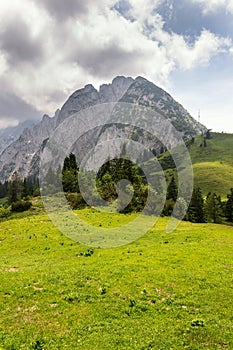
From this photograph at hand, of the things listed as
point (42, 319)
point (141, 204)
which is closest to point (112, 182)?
point (141, 204)

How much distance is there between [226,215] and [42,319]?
10804cm

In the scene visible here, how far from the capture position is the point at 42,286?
20.9 metres

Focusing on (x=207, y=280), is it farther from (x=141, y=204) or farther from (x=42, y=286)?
(x=141, y=204)

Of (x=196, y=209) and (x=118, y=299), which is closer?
(x=118, y=299)

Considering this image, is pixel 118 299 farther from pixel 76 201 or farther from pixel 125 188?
pixel 125 188

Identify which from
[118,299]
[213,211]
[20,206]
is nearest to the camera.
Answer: [118,299]

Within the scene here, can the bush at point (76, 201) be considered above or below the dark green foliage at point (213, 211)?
above

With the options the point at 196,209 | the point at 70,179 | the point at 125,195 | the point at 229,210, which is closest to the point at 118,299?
the point at 125,195

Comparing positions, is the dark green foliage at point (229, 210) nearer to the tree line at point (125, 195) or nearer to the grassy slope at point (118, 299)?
the tree line at point (125, 195)

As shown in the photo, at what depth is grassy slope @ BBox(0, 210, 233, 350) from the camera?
14.3 m

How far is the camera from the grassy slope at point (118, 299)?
14291mm

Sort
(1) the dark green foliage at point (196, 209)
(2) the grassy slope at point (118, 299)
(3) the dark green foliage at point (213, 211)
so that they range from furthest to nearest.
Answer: (3) the dark green foliage at point (213, 211) → (1) the dark green foliage at point (196, 209) → (2) the grassy slope at point (118, 299)

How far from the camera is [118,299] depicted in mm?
18641

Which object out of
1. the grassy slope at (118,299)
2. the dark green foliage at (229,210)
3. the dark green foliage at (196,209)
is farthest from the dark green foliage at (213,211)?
the grassy slope at (118,299)
